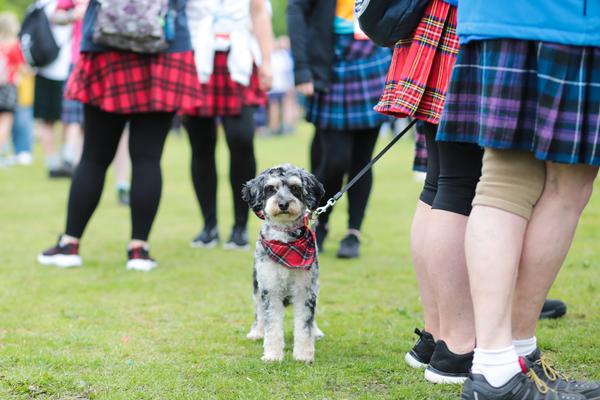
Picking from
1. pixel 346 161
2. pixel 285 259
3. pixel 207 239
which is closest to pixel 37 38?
pixel 207 239

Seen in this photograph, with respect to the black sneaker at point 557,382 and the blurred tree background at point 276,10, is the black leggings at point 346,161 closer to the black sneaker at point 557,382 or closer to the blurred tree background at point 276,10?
the black sneaker at point 557,382

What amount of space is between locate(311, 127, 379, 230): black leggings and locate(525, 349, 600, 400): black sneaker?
3163 mm

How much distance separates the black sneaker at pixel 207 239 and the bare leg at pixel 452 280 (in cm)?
377

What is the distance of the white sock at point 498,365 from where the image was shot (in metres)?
2.89

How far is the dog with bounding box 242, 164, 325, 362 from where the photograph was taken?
3.82 metres

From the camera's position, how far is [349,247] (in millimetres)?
6340

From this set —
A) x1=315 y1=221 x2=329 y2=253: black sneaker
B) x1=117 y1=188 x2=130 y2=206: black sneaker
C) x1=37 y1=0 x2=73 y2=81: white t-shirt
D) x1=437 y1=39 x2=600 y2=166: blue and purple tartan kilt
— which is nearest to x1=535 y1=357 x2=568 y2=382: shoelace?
x1=437 y1=39 x2=600 y2=166: blue and purple tartan kilt

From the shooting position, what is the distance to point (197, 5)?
20.6 ft

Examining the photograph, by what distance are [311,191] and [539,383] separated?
1.50 meters

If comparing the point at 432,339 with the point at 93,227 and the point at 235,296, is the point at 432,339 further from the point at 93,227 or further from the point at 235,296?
the point at 93,227

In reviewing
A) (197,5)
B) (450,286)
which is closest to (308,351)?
(450,286)

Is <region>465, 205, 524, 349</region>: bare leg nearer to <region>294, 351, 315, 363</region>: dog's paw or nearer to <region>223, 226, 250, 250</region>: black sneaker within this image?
<region>294, 351, 315, 363</region>: dog's paw

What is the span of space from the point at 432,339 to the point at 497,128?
1074mm

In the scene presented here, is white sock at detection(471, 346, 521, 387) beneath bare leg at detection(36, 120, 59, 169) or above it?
above
